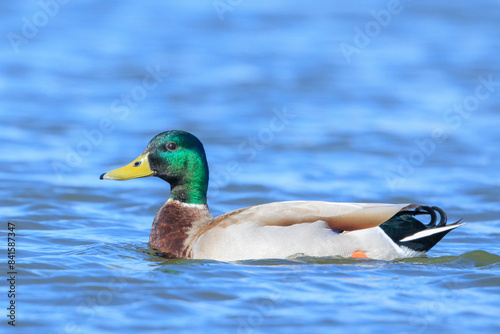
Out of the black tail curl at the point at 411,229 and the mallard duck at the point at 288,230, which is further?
the black tail curl at the point at 411,229

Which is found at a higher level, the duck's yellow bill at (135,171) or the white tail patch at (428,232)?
the duck's yellow bill at (135,171)

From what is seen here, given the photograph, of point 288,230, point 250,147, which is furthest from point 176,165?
point 250,147

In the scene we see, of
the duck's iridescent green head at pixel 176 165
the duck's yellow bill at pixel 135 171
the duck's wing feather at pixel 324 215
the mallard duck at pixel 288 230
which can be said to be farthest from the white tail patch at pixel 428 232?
the duck's yellow bill at pixel 135 171

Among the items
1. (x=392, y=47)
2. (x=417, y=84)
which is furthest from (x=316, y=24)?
(x=417, y=84)

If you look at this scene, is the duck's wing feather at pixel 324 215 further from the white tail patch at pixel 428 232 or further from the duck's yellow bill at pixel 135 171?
the duck's yellow bill at pixel 135 171

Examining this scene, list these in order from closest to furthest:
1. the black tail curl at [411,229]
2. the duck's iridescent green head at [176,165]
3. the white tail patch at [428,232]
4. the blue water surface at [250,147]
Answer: the blue water surface at [250,147] < the white tail patch at [428,232] < the black tail curl at [411,229] < the duck's iridescent green head at [176,165]

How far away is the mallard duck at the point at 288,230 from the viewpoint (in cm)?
852

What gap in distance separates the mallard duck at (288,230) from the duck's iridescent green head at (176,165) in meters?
0.01

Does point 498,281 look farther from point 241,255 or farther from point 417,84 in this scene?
point 417,84

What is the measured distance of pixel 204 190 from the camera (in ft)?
31.1

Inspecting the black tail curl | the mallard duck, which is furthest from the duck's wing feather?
the black tail curl

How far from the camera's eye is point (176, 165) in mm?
9328

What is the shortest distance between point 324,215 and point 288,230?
412 millimetres

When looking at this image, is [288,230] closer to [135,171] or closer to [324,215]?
[324,215]
